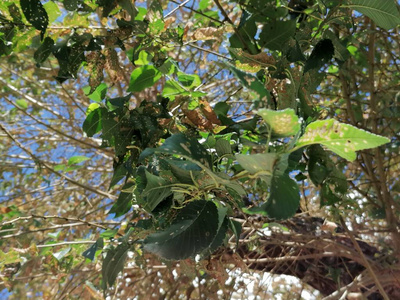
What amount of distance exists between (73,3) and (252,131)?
49cm

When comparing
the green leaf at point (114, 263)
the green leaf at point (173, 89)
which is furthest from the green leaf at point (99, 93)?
the green leaf at point (114, 263)

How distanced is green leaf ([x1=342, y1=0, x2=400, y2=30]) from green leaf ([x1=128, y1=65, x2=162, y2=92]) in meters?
0.43

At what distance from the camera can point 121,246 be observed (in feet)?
3.30

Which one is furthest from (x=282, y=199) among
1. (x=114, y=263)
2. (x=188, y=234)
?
(x=114, y=263)

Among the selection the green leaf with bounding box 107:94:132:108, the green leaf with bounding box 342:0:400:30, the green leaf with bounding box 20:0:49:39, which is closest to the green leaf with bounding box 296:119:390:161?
the green leaf with bounding box 342:0:400:30

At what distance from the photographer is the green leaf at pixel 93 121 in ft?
3.26

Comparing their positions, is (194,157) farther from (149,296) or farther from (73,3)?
(149,296)

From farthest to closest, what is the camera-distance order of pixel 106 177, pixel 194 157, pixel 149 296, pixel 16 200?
pixel 106 177 < pixel 16 200 < pixel 149 296 < pixel 194 157

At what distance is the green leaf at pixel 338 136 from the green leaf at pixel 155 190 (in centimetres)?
24

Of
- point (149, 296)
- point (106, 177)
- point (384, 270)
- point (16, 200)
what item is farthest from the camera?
point (106, 177)

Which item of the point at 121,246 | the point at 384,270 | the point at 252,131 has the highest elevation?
the point at 252,131

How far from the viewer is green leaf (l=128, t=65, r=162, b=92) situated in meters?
0.99

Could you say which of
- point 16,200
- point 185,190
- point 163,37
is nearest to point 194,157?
point 185,190

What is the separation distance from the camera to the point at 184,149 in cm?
57
